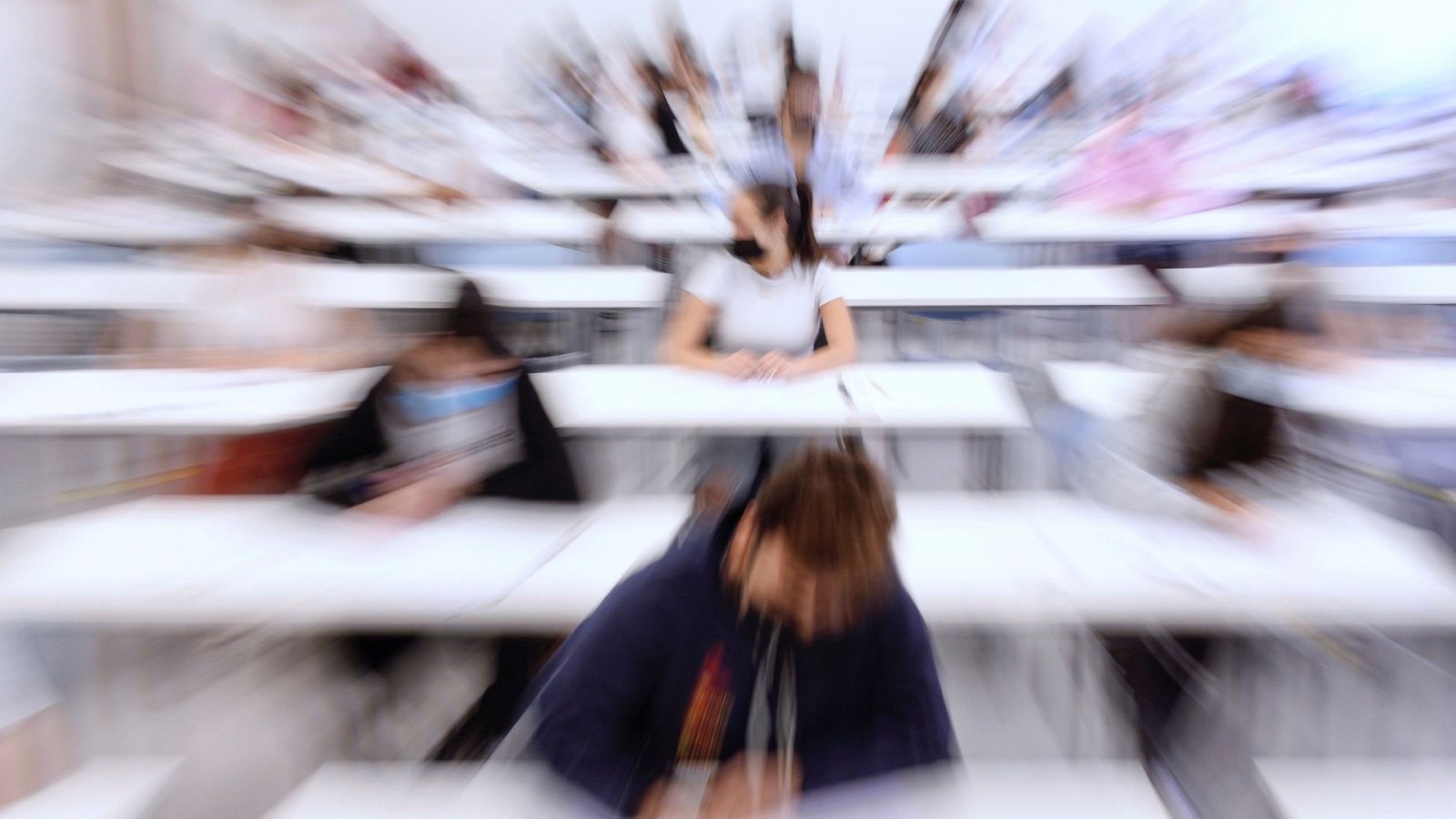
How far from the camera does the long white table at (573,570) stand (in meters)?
0.66

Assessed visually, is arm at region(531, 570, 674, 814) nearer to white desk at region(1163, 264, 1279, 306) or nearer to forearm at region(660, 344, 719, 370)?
forearm at region(660, 344, 719, 370)

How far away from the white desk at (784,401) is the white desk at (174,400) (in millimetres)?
294

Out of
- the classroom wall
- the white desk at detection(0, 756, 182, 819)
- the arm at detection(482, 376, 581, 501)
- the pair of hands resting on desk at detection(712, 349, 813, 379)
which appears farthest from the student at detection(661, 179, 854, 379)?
the classroom wall

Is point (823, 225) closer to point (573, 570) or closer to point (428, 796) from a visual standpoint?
point (573, 570)

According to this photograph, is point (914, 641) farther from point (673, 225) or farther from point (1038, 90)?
point (1038, 90)

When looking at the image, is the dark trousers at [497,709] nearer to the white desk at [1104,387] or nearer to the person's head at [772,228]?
the person's head at [772,228]

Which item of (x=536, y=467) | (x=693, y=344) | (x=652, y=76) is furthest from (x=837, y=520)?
(x=652, y=76)

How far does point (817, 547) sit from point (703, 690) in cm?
21

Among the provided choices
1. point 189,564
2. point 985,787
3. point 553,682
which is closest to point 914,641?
point 985,787

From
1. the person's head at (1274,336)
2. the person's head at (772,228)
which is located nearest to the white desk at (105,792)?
the person's head at (772,228)

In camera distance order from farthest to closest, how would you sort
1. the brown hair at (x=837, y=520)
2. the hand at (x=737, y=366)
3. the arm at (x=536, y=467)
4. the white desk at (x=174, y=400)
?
1. the hand at (x=737, y=366)
2. the arm at (x=536, y=467)
3. the white desk at (x=174, y=400)
4. the brown hair at (x=837, y=520)

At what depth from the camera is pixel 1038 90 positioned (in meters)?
1.20

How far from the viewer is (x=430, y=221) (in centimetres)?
110

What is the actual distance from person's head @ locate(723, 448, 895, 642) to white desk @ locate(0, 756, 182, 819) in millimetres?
801
